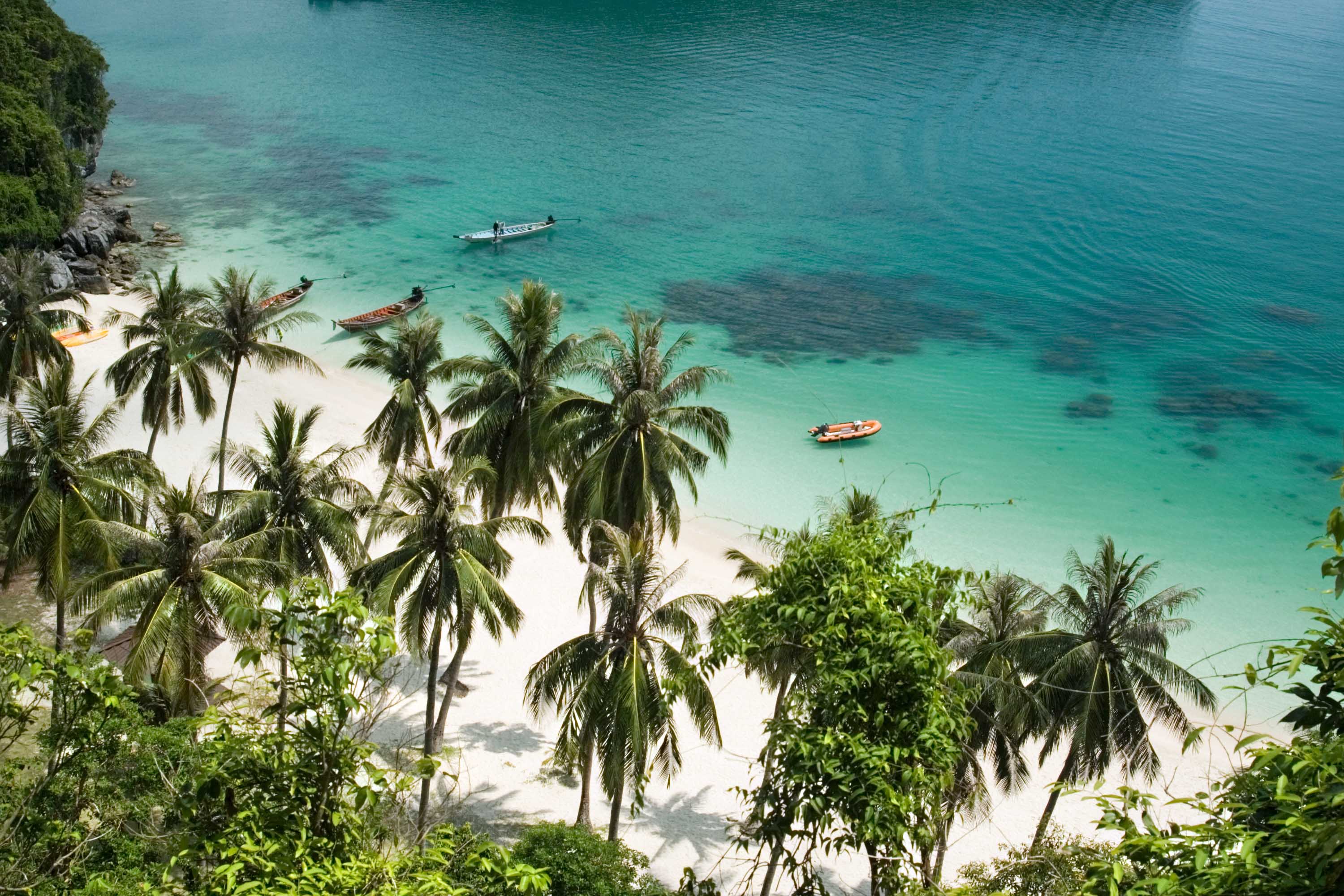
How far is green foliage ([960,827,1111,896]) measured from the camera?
1666cm

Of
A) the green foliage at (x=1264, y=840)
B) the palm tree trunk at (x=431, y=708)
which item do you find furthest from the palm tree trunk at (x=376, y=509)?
the green foliage at (x=1264, y=840)

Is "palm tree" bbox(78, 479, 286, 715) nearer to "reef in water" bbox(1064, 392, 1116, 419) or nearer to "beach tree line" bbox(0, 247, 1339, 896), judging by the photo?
"beach tree line" bbox(0, 247, 1339, 896)

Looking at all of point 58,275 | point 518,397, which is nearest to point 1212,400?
point 518,397

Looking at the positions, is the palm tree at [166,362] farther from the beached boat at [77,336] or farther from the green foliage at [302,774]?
the green foliage at [302,774]

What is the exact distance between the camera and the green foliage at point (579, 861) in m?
17.9

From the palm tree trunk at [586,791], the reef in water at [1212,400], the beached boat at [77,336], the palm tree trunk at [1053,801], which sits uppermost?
the reef in water at [1212,400]

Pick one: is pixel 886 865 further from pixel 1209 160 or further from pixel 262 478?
pixel 1209 160

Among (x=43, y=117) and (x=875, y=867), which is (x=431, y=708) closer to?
(x=875, y=867)

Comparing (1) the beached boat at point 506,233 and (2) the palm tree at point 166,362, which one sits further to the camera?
(1) the beached boat at point 506,233

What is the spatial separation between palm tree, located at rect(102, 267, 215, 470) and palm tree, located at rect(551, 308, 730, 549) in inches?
527

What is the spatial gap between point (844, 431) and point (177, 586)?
93.9 feet

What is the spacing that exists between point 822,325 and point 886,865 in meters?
42.5

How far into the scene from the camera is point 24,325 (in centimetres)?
3441

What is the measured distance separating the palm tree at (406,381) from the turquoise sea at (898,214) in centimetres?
1405
